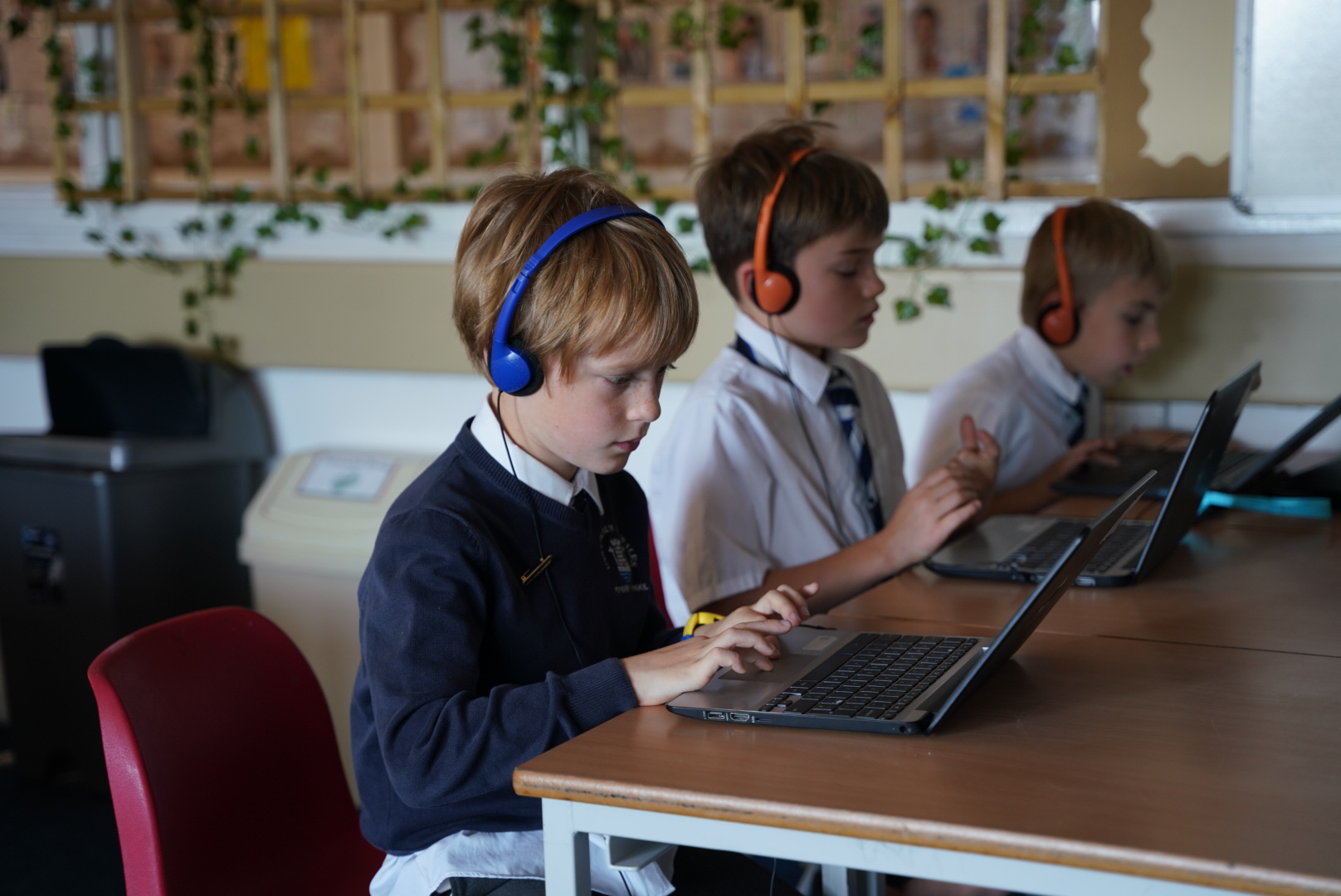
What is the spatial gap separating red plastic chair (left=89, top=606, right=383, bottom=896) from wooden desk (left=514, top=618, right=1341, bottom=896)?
1.37ft

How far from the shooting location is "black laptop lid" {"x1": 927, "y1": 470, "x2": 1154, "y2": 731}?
35.0 inches

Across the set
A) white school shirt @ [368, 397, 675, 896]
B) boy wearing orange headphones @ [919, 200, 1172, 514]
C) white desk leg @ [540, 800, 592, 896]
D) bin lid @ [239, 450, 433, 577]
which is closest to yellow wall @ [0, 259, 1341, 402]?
boy wearing orange headphones @ [919, 200, 1172, 514]

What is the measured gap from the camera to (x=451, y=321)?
256cm

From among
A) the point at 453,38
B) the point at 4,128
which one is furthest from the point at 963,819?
the point at 4,128

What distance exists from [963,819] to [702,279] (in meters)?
1.75

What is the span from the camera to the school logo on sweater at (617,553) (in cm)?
125

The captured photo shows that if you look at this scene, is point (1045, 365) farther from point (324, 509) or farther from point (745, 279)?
A: point (324, 509)

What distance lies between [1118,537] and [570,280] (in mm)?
856

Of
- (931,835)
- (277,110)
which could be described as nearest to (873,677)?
(931,835)

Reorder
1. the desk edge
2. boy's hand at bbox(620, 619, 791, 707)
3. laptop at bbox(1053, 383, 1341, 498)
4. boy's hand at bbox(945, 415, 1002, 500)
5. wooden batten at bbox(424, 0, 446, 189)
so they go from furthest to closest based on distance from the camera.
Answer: wooden batten at bbox(424, 0, 446, 189) < laptop at bbox(1053, 383, 1341, 498) < boy's hand at bbox(945, 415, 1002, 500) < boy's hand at bbox(620, 619, 791, 707) < the desk edge

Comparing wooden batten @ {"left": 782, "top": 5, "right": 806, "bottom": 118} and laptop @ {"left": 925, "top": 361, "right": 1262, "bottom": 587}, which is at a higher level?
wooden batten @ {"left": 782, "top": 5, "right": 806, "bottom": 118}

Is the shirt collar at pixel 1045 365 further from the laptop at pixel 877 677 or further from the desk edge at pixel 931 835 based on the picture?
the desk edge at pixel 931 835

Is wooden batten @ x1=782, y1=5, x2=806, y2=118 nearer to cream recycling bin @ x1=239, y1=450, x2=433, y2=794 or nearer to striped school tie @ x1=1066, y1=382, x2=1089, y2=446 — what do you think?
striped school tie @ x1=1066, y1=382, x2=1089, y2=446

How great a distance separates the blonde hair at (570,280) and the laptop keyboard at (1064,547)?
1.77ft
